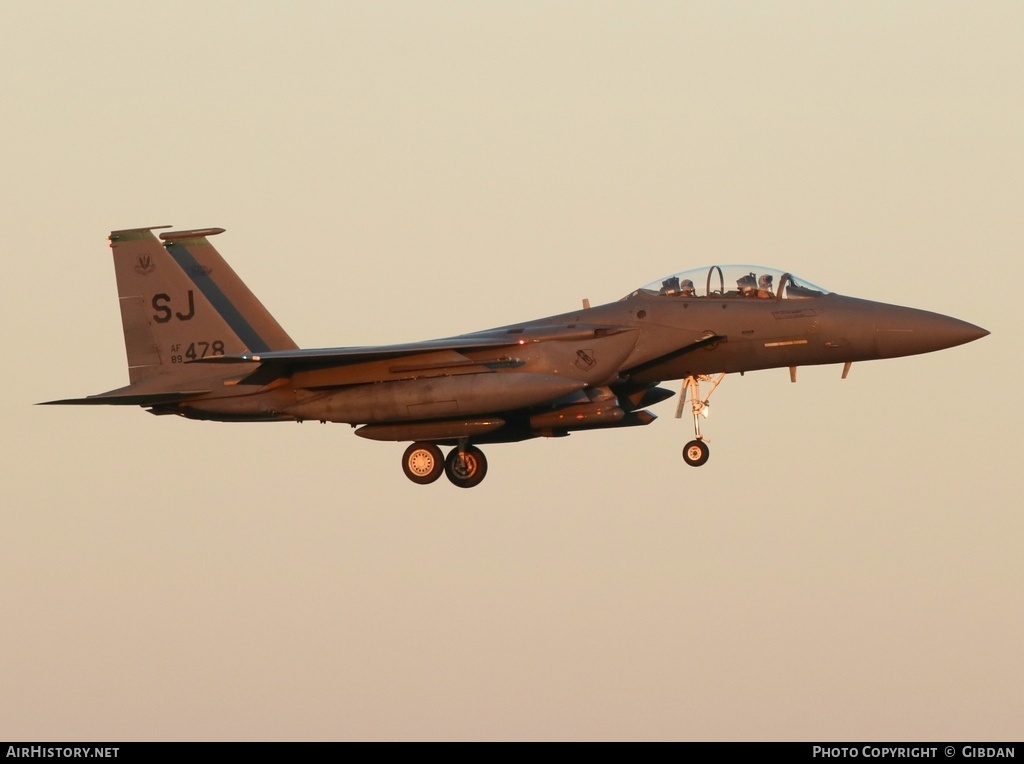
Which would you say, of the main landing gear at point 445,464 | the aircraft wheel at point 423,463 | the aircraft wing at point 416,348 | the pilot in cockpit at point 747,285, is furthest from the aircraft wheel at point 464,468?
the pilot in cockpit at point 747,285

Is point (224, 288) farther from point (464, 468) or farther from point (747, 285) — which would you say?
point (747, 285)

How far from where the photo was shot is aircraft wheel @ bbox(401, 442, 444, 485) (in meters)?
25.2

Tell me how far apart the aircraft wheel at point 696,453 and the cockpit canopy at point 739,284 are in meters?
2.14

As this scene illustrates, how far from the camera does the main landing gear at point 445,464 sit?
25.2m

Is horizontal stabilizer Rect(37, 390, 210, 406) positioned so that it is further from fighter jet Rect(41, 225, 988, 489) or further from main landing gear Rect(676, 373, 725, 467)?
main landing gear Rect(676, 373, 725, 467)

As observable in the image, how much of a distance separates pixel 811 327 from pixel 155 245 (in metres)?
10.2

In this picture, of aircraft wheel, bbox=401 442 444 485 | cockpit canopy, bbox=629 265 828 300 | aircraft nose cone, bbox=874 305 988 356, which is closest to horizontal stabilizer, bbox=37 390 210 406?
aircraft wheel, bbox=401 442 444 485
